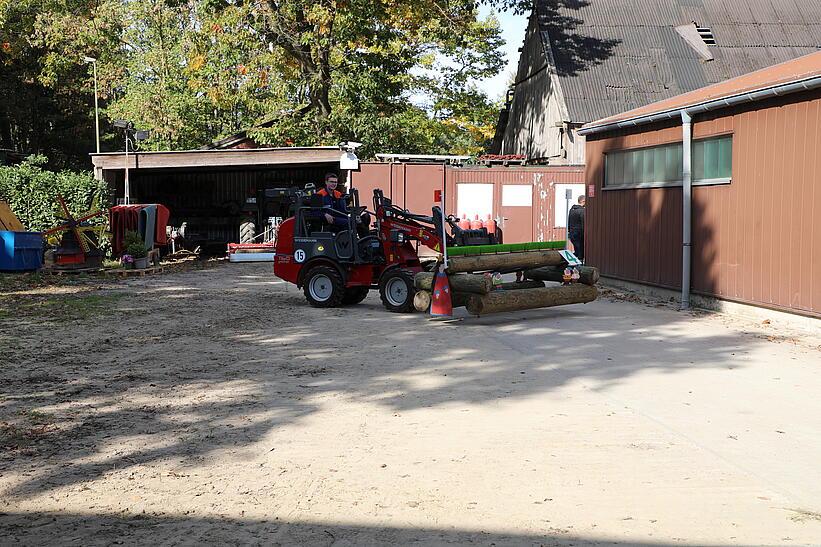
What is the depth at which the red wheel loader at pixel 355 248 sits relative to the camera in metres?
14.1

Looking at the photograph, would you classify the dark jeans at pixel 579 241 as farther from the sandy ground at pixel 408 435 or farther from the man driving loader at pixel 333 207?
the sandy ground at pixel 408 435

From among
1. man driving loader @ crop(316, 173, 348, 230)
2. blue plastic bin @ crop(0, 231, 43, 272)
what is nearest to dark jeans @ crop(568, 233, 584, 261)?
man driving loader @ crop(316, 173, 348, 230)

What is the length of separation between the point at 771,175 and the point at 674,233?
2.81 m

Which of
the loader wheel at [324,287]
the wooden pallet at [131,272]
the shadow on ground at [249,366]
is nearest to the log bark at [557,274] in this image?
the shadow on ground at [249,366]

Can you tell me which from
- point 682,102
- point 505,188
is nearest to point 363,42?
point 505,188

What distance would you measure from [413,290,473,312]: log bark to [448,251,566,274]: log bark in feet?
1.15

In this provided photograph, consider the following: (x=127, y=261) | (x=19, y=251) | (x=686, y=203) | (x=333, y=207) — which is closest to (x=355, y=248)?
(x=333, y=207)

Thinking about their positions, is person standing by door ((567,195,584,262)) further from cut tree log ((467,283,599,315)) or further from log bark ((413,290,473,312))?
log bark ((413,290,473,312))

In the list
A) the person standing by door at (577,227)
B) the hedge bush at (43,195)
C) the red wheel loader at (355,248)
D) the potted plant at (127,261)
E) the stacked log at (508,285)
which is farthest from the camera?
the hedge bush at (43,195)

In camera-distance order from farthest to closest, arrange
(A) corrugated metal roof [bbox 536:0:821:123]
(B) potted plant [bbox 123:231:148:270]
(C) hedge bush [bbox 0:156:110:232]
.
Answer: (A) corrugated metal roof [bbox 536:0:821:123] → (C) hedge bush [bbox 0:156:110:232] → (B) potted plant [bbox 123:231:148:270]

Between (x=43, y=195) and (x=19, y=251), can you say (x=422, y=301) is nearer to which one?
(x=19, y=251)

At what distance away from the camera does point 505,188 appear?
27500 mm

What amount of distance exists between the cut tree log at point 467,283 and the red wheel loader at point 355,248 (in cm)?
119

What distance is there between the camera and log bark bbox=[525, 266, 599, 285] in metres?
13.9
